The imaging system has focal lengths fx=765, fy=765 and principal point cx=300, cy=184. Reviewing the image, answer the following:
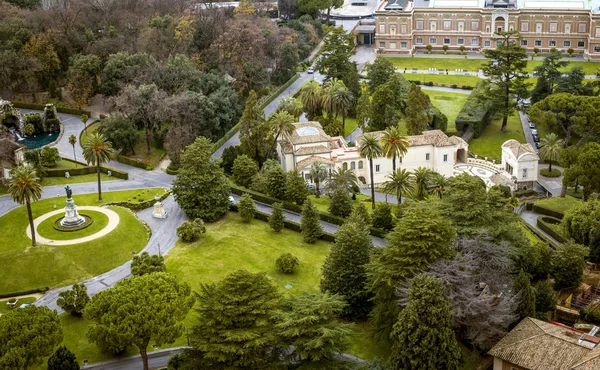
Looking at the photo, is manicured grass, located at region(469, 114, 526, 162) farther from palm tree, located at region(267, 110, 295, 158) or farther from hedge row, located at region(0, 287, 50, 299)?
hedge row, located at region(0, 287, 50, 299)

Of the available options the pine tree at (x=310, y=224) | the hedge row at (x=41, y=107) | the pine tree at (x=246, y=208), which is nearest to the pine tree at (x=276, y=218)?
the pine tree at (x=246, y=208)

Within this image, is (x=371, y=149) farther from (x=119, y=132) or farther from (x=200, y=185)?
(x=119, y=132)

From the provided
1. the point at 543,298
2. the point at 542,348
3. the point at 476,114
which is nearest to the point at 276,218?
the point at 543,298

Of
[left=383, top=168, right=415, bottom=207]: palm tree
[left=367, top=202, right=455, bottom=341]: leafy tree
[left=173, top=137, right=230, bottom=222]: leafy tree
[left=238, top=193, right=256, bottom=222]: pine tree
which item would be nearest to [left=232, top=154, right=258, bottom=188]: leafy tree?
[left=173, top=137, right=230, bottom=222]: leafy tree

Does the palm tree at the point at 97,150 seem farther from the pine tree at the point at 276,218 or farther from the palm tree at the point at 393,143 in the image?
the palm tree at the point at 393,143

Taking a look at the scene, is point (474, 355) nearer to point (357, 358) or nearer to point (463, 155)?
point (357, 358)

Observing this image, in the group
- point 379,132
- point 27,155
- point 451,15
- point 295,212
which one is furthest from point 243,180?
point 451,15
